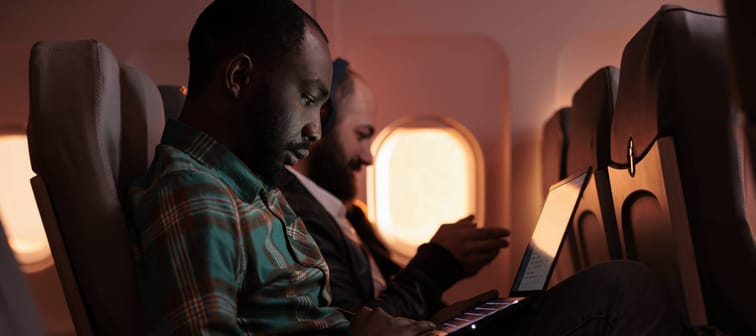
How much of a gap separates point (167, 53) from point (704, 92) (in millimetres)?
1871

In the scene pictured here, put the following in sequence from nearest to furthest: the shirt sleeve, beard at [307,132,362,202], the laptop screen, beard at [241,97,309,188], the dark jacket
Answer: the shirt sleeve, beard at [241,97,309,188], the laptop screen, the dark jacket, beard at [307,132,362,202]

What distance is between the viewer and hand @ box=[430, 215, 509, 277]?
1.41 meters

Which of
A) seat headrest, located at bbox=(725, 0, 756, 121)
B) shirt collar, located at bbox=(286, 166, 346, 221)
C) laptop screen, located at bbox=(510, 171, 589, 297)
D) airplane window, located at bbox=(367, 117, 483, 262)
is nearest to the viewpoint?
seat headrest, located at bbox=(725, 0, 756, 121)

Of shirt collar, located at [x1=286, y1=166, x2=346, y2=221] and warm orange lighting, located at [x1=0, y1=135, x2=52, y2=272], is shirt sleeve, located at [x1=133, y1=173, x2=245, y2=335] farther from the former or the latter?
warm orange lighting, located at [x1=0, y1=135, x2=52, y2=272]

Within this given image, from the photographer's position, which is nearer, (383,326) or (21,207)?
(383,326)

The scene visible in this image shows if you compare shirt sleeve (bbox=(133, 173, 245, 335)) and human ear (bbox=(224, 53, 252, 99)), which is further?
human ear (bbox=(224, 53, 252, 99))

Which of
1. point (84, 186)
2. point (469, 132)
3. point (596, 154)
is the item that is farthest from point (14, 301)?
Answer: point (469, 132)

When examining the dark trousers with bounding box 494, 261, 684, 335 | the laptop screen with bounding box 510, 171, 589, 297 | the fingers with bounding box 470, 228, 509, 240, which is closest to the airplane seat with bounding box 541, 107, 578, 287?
the fingers with bounding box 470, 228, 509, 240

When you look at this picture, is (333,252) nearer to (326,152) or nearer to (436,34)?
(326,152)

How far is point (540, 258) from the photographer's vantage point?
1236mm

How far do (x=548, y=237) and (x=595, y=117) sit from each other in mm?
342

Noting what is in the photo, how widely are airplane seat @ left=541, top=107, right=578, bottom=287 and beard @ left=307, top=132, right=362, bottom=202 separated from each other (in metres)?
0.57

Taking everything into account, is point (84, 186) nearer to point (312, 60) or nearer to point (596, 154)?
point (312, 60)

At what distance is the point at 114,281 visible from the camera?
3.05 feet
